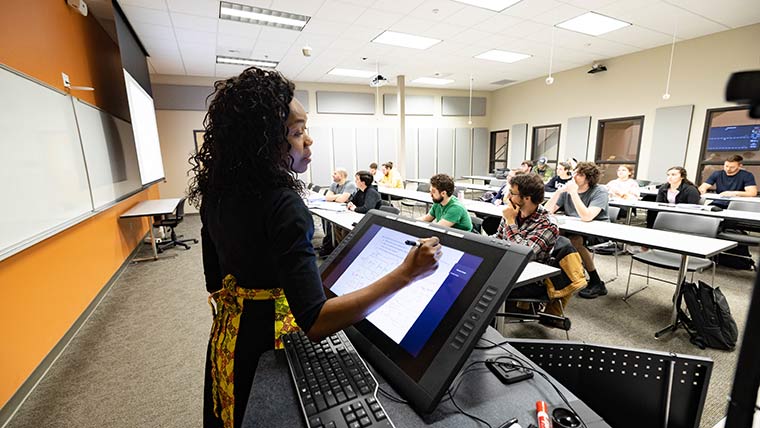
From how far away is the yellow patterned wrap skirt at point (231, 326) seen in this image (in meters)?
0.94

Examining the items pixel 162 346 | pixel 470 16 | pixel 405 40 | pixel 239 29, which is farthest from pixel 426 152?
pixel 162 346

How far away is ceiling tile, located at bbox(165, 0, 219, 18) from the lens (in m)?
4.05

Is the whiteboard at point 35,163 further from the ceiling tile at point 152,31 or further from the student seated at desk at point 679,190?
the student seated at desk at point 679,190

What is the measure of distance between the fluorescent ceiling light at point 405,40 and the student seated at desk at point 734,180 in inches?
185

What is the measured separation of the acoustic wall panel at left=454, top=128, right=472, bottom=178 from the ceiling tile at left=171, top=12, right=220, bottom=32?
708 centimetres

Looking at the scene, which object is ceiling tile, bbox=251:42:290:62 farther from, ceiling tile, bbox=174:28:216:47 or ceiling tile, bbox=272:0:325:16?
ceiling tile, bbox=272:0:325:16

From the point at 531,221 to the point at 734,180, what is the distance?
5.07 metres

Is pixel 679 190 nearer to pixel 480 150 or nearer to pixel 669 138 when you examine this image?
pixel 669 138

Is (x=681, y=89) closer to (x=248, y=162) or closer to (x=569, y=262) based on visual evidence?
(x=569, y=262)

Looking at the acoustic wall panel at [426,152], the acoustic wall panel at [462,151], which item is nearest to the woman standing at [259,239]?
the acoustic wall panel at [426,152]

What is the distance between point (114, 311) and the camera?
127 inches

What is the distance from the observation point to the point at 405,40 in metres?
5.71

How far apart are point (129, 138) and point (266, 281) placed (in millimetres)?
5074

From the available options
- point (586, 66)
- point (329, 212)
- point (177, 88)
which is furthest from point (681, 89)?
point (177, 88)
